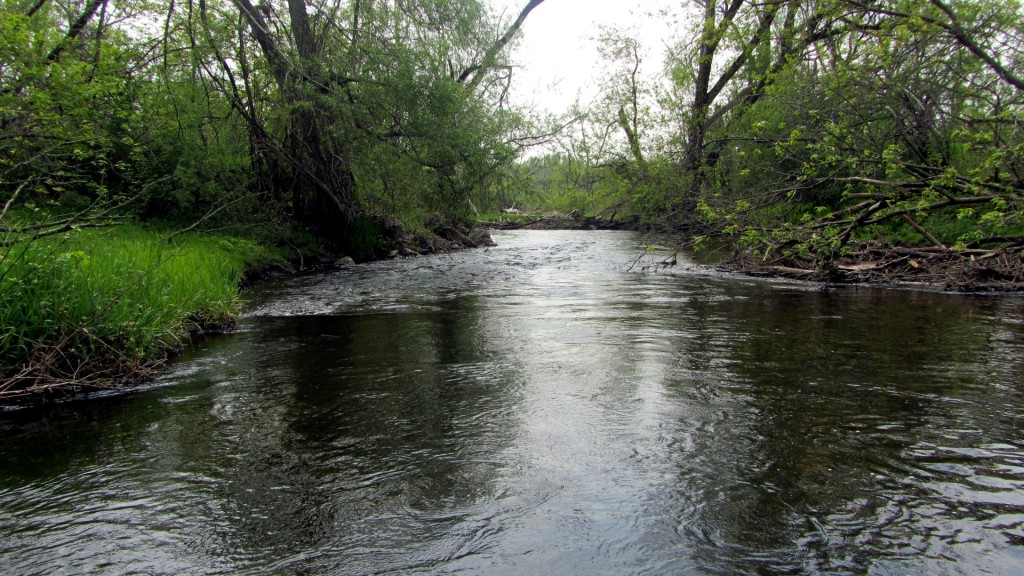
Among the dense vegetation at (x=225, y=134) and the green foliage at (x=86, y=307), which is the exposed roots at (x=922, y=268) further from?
the green foliage at (x=86, y=307)

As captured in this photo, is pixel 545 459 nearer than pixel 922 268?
Yes

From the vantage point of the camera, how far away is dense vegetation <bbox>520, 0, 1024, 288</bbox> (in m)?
8.73

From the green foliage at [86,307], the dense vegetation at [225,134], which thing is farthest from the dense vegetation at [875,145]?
the green foliage at [86,307]

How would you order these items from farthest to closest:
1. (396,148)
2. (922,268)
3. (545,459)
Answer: (396,148) < (922,268) < (545,459)

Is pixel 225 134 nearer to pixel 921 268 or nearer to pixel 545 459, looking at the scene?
pixel 545 459

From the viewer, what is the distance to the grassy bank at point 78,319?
17.3ft

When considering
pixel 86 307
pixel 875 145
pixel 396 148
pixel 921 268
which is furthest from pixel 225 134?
pixel 921 268

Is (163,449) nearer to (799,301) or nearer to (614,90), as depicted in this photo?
(799,301)

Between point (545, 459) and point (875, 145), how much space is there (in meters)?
8.82

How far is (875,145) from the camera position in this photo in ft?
32.2

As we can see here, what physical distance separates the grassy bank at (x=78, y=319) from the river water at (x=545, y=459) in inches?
13.1

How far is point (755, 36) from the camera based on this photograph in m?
11.6

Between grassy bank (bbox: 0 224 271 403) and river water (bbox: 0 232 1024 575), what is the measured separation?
332mm

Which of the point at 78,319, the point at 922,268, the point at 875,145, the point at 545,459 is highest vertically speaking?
the point at 875,145
